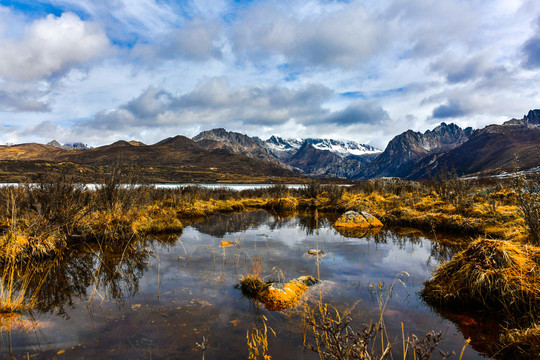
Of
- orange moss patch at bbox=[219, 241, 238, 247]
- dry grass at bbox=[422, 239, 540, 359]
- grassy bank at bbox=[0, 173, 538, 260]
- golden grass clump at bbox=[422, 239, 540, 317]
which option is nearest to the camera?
dry grass at bbox=[422, 239, 540, 359]

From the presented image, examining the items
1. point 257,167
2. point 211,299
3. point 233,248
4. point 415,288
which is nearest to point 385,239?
point 415,288

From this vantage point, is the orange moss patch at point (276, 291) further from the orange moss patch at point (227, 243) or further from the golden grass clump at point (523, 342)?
the orange moss patch at point (227, 243)

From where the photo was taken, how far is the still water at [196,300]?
401 centimetres

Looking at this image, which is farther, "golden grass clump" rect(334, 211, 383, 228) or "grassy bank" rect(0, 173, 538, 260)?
"golden grass clump" rect(334, 211, 383, 228)

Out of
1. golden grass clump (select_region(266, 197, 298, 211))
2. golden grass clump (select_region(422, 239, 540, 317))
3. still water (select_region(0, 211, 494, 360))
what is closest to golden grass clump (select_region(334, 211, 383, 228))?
still water (select_region(0, 211, 494, 360))

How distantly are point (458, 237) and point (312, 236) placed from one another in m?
6.12

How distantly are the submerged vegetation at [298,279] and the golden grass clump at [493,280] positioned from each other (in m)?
0.02

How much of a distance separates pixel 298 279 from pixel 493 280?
383 cm

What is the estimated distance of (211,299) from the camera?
5.62 meters

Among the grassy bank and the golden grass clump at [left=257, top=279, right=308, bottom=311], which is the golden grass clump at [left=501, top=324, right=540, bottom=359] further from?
the grassy bank

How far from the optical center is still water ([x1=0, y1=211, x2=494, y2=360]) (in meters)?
4.01

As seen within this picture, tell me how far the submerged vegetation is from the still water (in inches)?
9.6

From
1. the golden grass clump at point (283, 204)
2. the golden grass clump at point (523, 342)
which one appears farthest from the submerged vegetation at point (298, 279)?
the golden grass clump at point (283, 204)

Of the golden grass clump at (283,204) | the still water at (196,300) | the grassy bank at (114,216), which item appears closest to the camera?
→ the still water at (196,300)
